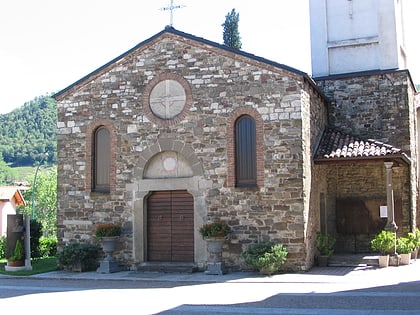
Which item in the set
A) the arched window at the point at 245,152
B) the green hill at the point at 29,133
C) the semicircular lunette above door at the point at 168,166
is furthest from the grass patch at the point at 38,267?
the green hill at the point at 29,133

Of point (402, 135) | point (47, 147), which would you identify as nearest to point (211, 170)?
point (402, 135)

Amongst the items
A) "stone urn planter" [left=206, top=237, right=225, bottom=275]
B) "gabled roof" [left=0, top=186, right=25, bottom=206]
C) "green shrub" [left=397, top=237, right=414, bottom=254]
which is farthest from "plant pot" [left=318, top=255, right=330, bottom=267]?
"gabled roof" [left=0, top=186, right=25, bottom=206]

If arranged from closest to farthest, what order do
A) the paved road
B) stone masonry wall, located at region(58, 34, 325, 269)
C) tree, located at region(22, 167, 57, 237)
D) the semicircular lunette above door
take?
the paved road, stone masonry wall, located at region(58, 34, 325, 269), the semicircular lunette above door, tree, located at region(22, 167, 57, 237)

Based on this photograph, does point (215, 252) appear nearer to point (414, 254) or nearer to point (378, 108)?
point (414, 254)

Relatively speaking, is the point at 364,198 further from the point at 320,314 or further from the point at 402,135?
the point at 320,314

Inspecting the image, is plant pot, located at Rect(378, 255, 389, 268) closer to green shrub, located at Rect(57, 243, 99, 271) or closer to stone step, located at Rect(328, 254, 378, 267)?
stone step, located at Rect(328, 254, 378, 267)

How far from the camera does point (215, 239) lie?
52.4 feet

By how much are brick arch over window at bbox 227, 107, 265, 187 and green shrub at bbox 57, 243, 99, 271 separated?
4.87m

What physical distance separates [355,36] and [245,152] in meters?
7.42

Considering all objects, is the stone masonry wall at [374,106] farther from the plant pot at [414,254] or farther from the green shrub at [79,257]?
the green shrub at [79,257]

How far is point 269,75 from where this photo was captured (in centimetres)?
1669

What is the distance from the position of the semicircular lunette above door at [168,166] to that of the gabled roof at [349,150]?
4.06m

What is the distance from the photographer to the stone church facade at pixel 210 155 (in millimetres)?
16406

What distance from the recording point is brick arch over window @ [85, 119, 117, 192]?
18.1m
